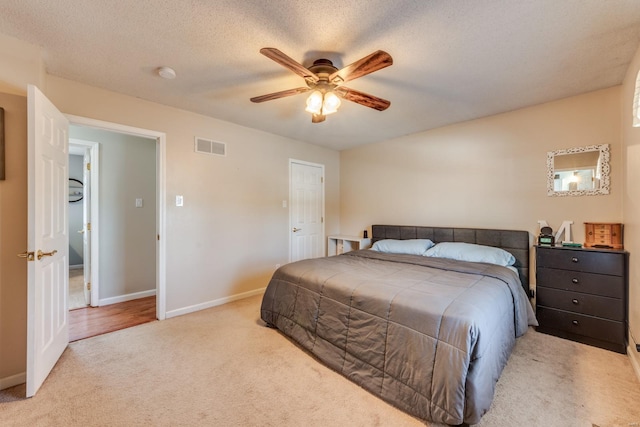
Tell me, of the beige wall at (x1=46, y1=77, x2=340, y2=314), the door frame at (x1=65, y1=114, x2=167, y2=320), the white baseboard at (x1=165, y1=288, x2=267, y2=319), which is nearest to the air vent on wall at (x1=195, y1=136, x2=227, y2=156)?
the beige wall at (x1=46, y1=77, x2=340, y2=314)

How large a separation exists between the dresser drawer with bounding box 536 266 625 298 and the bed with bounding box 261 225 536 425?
0.40 meters

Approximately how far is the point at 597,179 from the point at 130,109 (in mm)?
4833

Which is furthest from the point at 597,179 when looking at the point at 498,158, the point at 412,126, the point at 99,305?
the point at 99,305

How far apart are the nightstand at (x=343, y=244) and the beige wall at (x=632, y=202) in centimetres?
298

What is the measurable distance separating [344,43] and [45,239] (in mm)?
2563

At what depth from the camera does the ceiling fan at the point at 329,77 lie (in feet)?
5.63

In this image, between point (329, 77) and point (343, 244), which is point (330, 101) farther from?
point (343, 244)

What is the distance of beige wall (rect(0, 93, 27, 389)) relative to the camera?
6.37ft

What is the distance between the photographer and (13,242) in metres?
1.99

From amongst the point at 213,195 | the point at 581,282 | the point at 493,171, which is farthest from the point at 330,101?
the point at 581,282

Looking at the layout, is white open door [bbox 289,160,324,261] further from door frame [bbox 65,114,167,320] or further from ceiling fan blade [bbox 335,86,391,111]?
ceiling fan blade [bbox 335,86,391,111]

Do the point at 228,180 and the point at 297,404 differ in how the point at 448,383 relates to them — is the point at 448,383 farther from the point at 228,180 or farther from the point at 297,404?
the point at 228,180

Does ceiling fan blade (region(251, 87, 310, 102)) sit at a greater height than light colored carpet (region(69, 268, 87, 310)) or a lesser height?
greater

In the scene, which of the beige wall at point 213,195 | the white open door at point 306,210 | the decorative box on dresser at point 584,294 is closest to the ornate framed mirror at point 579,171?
the decorative box on dresser at point 584,294
